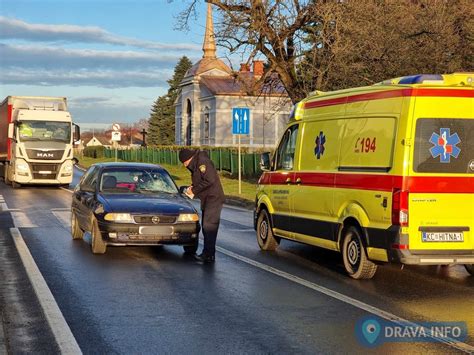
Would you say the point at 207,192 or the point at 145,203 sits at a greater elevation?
the point at 207,192

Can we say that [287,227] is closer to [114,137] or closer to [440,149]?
[440,149]

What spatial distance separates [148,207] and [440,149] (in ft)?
15.3

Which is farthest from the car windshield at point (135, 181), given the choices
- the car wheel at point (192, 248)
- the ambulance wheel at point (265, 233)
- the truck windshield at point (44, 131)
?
the truck windshield at point (44, 131)

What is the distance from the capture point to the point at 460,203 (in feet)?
28.9

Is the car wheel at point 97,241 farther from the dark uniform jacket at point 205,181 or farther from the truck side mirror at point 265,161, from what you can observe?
the truck side mirror at point 265,161

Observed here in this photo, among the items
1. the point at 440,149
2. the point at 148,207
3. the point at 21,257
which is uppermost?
the point at 440,149

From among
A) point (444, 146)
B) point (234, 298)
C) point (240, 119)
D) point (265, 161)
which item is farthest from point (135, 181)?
point (240, 119)

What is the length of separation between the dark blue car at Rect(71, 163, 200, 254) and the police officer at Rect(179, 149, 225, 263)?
0.36 m

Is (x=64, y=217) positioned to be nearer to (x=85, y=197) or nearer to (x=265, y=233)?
(x=85, y=197)

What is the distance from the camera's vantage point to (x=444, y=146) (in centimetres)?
882

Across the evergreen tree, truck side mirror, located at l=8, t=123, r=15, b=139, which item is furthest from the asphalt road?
the evergreen tree

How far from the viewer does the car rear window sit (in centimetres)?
867

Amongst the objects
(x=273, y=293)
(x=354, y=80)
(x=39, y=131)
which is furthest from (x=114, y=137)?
(x=273, y=293)

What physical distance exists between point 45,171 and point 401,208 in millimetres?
22908
